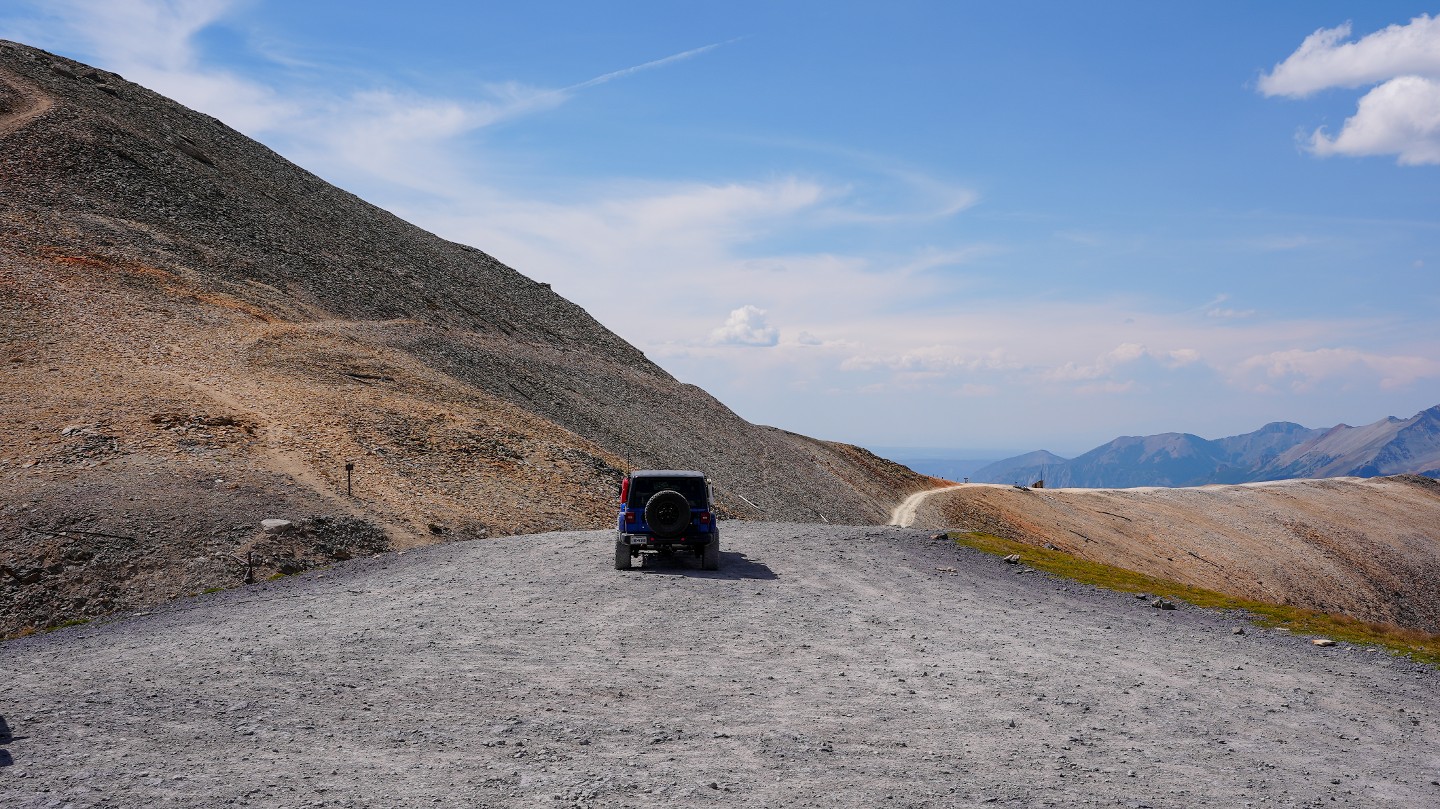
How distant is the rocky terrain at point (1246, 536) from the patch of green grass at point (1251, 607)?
35.8 metres

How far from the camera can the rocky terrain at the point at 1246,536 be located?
244 feet

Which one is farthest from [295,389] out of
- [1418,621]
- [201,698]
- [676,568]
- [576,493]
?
[1418,621]

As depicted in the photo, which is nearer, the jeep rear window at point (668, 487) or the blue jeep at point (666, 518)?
the blue jeep at point (666, 518)

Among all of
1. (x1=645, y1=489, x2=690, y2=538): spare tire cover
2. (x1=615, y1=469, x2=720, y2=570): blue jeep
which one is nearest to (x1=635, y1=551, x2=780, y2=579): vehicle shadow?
(x1=615, y1=469, x2=720, y2=570): blue jeep

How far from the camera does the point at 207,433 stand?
1276 inches

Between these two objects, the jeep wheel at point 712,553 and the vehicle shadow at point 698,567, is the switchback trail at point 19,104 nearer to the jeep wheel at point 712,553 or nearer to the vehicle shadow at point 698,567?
the vehicle shadow at point 698,567

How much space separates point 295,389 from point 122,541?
57.5ft

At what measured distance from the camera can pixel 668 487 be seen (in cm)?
2514

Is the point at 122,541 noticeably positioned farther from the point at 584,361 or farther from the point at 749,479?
the point at 584,361

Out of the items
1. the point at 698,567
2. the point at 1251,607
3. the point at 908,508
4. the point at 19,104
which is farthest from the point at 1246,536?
the point at 19,104

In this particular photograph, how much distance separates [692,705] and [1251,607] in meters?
16.8

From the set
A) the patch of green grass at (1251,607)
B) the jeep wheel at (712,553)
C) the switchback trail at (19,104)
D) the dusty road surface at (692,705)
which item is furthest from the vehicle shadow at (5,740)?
the switchback trail at (19,104)

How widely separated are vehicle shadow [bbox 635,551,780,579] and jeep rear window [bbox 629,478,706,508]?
1.68m

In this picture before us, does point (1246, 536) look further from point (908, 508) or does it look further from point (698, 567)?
point (698, 567)
